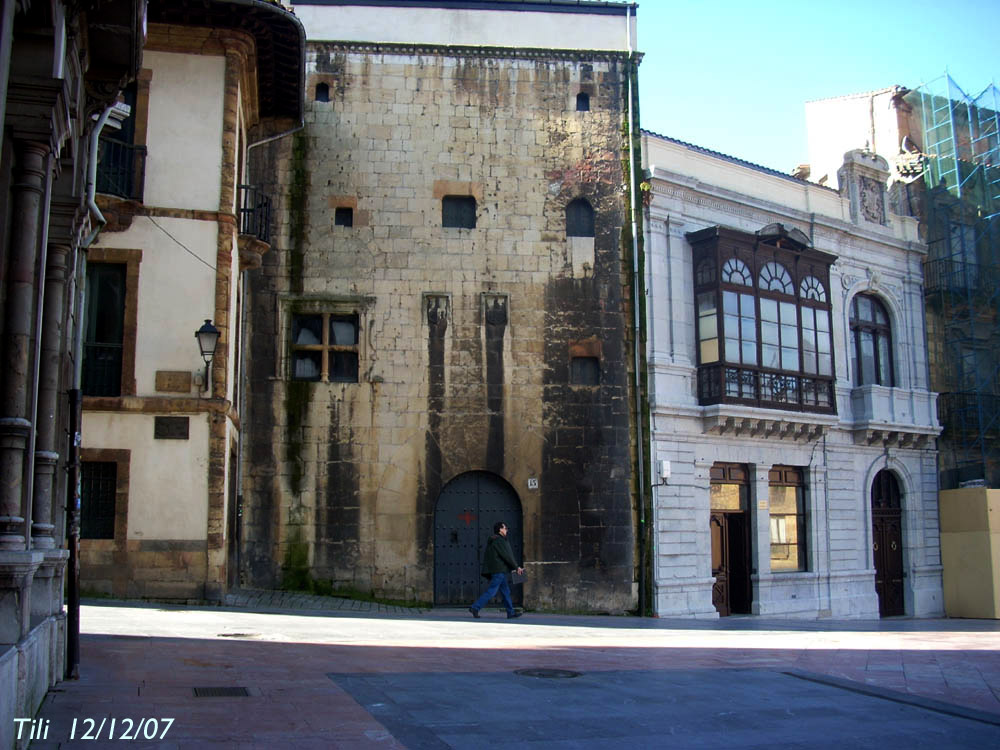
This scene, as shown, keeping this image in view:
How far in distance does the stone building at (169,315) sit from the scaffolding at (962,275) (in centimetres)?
1845

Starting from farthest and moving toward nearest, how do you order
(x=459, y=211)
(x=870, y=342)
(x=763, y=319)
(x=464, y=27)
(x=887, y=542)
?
(x=870, y=342) → (x=887, y=542) → (x=763, y=319) → (x=464, y=27) → (x=459, y=211)

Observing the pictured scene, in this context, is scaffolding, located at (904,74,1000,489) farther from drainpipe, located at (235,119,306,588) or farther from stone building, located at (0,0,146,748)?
→ stone building, located at (0,0,146,748)

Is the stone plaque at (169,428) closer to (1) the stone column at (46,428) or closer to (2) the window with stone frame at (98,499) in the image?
(2) the window with stone frame at (98,499)

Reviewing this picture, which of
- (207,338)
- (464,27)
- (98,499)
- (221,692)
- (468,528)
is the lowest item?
(221,692)

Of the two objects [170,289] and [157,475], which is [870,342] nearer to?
[170,289]

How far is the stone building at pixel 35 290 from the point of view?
5.54 metres

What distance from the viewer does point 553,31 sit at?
814 inches

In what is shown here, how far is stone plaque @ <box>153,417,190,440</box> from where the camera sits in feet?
50.3

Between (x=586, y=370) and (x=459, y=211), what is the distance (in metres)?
4.11

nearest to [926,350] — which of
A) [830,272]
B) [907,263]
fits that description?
[907,263]

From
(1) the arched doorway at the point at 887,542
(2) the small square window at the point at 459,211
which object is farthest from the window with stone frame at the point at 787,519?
(2) the small square window at the point at 459,211

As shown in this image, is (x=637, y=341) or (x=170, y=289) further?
(x=637, y=341)

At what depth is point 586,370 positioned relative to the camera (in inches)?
784

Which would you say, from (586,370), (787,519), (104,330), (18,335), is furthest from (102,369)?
(787,519)
